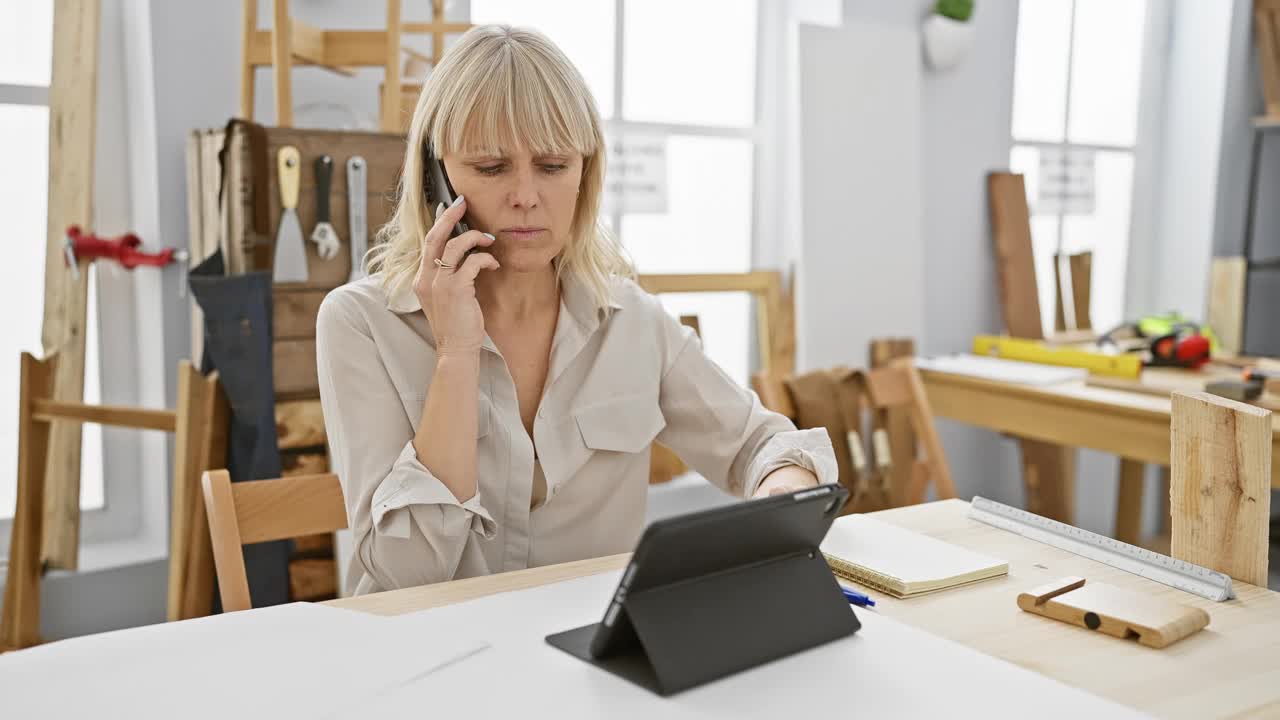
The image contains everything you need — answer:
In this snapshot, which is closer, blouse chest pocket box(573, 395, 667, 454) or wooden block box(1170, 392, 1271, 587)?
wooden block box(1170, 392, 1271, 587)

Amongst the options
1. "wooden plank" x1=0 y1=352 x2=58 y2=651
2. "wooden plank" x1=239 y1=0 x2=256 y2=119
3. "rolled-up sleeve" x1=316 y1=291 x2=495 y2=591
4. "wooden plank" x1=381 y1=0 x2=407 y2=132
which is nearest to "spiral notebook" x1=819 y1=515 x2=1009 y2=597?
"rolled-up sleeve" x1=316 y1=291 x2=495 y2=591

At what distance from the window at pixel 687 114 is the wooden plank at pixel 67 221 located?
47.2 inches

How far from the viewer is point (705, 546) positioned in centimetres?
97

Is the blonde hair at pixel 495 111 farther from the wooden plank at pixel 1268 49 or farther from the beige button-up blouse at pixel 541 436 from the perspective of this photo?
the wooden plank at pixel 1268 49

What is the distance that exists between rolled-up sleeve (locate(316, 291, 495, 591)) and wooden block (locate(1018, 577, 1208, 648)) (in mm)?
681

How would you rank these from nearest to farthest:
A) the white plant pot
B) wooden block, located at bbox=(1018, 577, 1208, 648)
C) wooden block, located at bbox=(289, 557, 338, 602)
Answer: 1. wooden block, located at bbox=(1018, 577, 1208, 648)
2. wooden block, located at bbox=(289, 557, 338, 602)
3. the white plant pot

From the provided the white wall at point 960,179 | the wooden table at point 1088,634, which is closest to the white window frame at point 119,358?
the wooden table at point 1088,634

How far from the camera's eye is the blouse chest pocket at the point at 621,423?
60.6 inches

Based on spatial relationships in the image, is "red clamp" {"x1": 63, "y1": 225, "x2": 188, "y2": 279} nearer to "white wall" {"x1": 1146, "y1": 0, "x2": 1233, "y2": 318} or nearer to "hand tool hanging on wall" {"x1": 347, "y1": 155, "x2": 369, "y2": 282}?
"hand tool hanging on wall" {"x1": 347, "y1": 155, "x2": 369, "y2": 282}

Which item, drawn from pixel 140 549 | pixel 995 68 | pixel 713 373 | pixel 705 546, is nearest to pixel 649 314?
pixel 713 373

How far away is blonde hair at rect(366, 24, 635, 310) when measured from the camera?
139cm

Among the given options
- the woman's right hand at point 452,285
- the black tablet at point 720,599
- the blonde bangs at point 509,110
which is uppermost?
the blonde bangs at point 509,110

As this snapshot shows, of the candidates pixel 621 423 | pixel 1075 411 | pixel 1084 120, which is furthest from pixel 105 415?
pixel 1084 120

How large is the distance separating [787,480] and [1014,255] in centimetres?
Answer: 261
